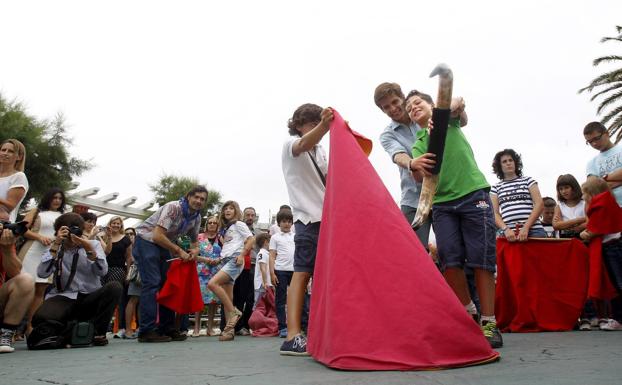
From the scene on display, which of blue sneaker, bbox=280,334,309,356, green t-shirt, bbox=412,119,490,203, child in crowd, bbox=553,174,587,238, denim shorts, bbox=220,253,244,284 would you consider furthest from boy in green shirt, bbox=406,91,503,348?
denim shorts, bbox=220,253,244,284

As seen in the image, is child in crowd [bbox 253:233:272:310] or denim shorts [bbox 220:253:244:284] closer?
denim shorts [bbox 220:253:244:284]

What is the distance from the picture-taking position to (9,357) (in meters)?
4.40

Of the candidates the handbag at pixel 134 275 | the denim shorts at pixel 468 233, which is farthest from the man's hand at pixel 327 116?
the handbag at pixel 134 275

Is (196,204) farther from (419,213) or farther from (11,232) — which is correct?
(419,213)

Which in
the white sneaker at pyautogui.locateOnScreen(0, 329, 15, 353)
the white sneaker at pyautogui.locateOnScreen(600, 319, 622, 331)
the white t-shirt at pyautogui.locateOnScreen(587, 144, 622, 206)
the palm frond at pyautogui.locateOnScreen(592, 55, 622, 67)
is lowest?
the white sneaker at pyautogui.locateOnScreen(0, 329, 15, 353)

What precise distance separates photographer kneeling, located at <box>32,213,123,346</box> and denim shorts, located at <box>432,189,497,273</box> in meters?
3.62

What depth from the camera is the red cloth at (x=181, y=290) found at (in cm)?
641

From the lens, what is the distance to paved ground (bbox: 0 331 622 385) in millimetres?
2359

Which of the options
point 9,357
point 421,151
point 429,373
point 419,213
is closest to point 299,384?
point 429,373

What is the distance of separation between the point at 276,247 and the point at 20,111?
1950 cm

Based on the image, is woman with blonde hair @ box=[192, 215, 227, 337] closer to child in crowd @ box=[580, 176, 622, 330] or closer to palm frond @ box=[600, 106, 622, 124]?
child in crowd @ box=[580, 176, 622, 330]

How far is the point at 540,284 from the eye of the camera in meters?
5.69

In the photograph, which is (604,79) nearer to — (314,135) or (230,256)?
(230,256)

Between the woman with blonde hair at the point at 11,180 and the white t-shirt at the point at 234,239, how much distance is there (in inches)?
103
